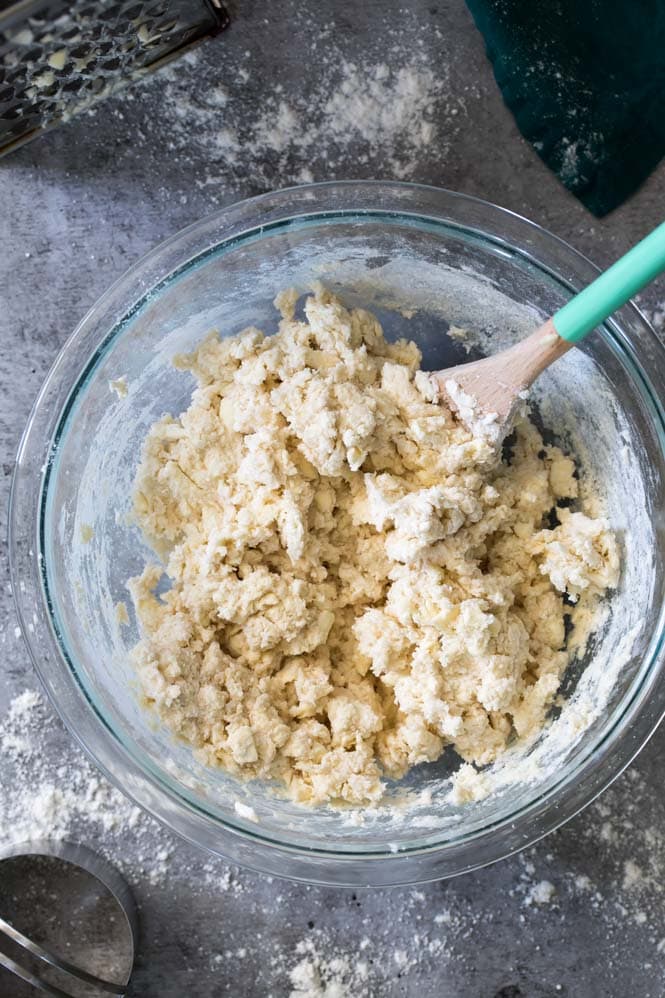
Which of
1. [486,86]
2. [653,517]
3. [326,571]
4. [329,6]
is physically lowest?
[653,517]

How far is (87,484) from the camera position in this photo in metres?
1.64

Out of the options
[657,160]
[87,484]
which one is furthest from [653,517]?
[87,484]

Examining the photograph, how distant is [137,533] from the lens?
1723 millimetres

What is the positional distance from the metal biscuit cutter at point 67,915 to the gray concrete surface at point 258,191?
0.05 m

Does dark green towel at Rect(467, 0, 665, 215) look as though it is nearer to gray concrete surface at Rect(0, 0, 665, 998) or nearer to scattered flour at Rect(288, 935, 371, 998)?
gray concrete surface at Rect(0, 0, 665, 998)

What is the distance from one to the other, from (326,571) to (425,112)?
37.1 inches

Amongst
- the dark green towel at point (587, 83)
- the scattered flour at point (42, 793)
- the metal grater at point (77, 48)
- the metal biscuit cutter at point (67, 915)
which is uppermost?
the metal grater at point (77, 48)

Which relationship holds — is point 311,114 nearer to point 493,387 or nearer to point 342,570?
point 493,387

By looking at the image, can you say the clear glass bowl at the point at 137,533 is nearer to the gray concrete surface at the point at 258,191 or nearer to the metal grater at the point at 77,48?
the gray concrete surface at the point at 258,191

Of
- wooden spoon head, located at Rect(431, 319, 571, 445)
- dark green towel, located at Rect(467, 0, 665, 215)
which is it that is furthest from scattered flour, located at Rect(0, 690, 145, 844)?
dark green towel, located at Rect(467, 0, 665, 215)

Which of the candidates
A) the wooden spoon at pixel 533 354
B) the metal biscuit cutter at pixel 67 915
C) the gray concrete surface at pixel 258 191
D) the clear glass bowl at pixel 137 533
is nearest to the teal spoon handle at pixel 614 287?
the wooden spoon at pixel 533 354

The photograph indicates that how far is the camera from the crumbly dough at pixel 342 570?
5.05ft

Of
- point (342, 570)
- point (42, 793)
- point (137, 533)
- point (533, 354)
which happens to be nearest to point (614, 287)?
point (533, 354)

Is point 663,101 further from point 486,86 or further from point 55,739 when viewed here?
point 55,739
